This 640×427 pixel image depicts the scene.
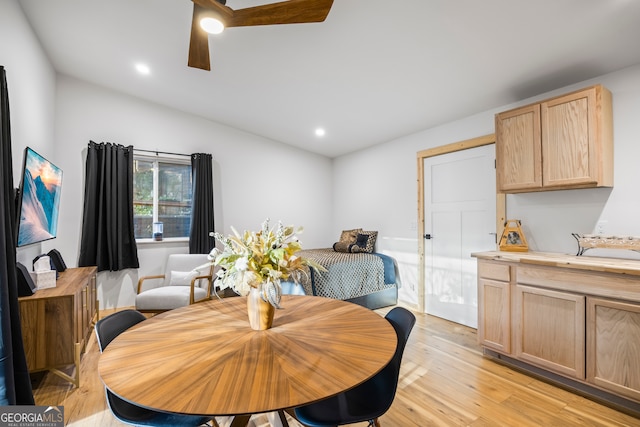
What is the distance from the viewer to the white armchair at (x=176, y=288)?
10.3 feet

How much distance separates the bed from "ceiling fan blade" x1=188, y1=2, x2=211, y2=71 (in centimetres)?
231

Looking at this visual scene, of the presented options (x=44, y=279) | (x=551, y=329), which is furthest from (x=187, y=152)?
(x=551, y=329)

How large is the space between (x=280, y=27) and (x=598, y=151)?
262cm

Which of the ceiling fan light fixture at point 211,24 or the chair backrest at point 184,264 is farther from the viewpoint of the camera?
the chair backrest at point 184,264

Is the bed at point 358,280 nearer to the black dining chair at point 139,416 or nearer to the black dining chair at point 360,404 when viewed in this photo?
the black dining chair at point 360,404

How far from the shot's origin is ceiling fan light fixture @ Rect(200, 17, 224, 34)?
169cm

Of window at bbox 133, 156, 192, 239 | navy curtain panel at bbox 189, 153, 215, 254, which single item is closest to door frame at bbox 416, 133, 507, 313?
navy curtain panel at bbox 189, 153, 215, 254

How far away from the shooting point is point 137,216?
421cm

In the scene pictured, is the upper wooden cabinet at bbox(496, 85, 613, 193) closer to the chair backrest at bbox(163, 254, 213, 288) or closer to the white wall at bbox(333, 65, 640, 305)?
the white wall at bbox(333, 65, 640, 305)

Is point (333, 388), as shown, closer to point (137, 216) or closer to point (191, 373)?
point (191, 373)

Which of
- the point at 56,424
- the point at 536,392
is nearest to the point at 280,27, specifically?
the point at 56,424

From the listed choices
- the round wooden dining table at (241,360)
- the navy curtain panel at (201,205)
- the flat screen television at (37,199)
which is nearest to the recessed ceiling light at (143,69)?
the navy curtain panel at (201,205)

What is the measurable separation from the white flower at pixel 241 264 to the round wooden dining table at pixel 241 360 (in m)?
0.29

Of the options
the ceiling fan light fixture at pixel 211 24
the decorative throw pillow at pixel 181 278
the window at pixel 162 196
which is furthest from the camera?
the window at pixel 162 196
